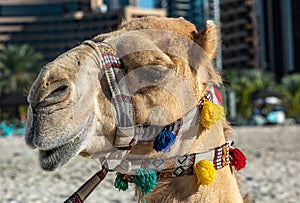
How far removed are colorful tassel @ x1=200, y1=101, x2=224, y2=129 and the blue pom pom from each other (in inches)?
6.2

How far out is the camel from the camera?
1.81 metres

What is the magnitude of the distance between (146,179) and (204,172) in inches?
8.1

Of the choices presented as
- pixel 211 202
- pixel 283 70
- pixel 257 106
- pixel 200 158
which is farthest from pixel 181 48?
pixel 283 70

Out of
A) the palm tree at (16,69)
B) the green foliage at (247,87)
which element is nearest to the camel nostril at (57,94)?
the green foliage at (247,87)

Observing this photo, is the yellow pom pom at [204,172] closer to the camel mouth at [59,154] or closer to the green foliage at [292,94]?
the camel mouth at [59,154]

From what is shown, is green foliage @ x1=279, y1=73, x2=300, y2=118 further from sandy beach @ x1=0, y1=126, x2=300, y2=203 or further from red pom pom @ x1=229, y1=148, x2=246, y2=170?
red pom pom @ x1=229, y1=148, x2=246, y2=170

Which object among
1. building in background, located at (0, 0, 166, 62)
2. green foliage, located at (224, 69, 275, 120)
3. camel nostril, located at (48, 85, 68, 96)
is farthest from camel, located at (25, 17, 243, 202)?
building in background, located at (0, 0, 166, 62)

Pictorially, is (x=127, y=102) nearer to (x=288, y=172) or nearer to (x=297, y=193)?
(x=297, y=193)

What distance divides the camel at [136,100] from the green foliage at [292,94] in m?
35.9

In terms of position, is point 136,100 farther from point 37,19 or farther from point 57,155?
point 37,19

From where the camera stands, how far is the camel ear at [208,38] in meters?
2.21

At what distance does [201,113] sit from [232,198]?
0.35m

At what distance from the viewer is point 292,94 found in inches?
1559

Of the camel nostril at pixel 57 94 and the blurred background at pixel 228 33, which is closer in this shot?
the camel nostril at pixel 57 94
